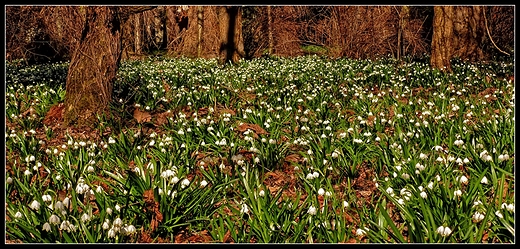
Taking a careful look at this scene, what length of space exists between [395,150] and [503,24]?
41.6 feet

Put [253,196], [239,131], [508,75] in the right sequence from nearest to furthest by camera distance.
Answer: [253,196], [239,131], [508,75]

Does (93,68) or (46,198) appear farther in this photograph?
(93,68)

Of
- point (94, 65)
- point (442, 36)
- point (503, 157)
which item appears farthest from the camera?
point (442, 36)

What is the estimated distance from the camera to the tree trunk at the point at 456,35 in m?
8.99

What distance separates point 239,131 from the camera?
5.10 metres

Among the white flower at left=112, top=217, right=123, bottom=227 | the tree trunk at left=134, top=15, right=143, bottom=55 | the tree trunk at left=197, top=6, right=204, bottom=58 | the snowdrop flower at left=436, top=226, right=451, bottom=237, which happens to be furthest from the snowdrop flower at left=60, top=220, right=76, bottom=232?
the tree trunk at left=134, top=15, right=143, bottom=55

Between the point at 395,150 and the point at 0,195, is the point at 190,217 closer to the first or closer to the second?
the point at 0,195

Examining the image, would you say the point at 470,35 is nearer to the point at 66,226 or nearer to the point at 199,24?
the point at 199,24

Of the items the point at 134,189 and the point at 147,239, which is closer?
the point at 147,239

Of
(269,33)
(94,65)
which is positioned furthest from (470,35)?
(94,65)

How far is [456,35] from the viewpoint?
420 inches

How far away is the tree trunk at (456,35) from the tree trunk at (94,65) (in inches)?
224

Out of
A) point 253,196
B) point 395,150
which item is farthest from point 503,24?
point 253,196

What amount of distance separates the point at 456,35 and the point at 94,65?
8065mm
